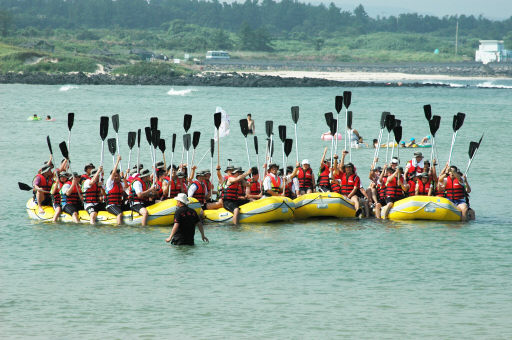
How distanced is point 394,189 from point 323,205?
1.73 meters

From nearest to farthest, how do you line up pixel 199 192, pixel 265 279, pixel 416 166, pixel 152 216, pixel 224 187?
pixel 265 279, pixel 152 216, pixel 199 192, pixel 224 187, pixel 416 166

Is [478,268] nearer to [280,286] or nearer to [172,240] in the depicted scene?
[280,286]

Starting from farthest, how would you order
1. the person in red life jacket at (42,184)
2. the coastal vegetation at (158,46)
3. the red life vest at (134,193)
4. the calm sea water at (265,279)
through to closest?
the coastal vegetation at (158,46) < the person in red life jacket at (42,184) < the red life vest at (134,193) < the calm sea water at (265,279)

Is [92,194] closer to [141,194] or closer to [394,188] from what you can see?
[141,194]

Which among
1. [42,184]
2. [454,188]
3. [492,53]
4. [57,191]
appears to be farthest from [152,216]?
[492,53]

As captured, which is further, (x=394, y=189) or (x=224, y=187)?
(x=394, y=189)

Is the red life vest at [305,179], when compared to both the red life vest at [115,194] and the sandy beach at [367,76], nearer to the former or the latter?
the red life vest at [115,194]

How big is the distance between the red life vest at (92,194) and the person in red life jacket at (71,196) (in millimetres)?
191

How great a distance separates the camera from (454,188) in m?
19.0

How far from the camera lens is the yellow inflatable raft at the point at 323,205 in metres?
19.1

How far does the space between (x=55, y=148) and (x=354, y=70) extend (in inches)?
4081

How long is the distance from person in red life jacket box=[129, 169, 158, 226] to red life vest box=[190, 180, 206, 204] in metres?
0.94

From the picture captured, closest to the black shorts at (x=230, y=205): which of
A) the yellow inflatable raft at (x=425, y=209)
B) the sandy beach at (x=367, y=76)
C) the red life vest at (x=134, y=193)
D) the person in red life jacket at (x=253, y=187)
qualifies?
the person in red life jacket at (x=253, y=187)

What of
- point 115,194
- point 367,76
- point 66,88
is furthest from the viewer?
point 367,76
